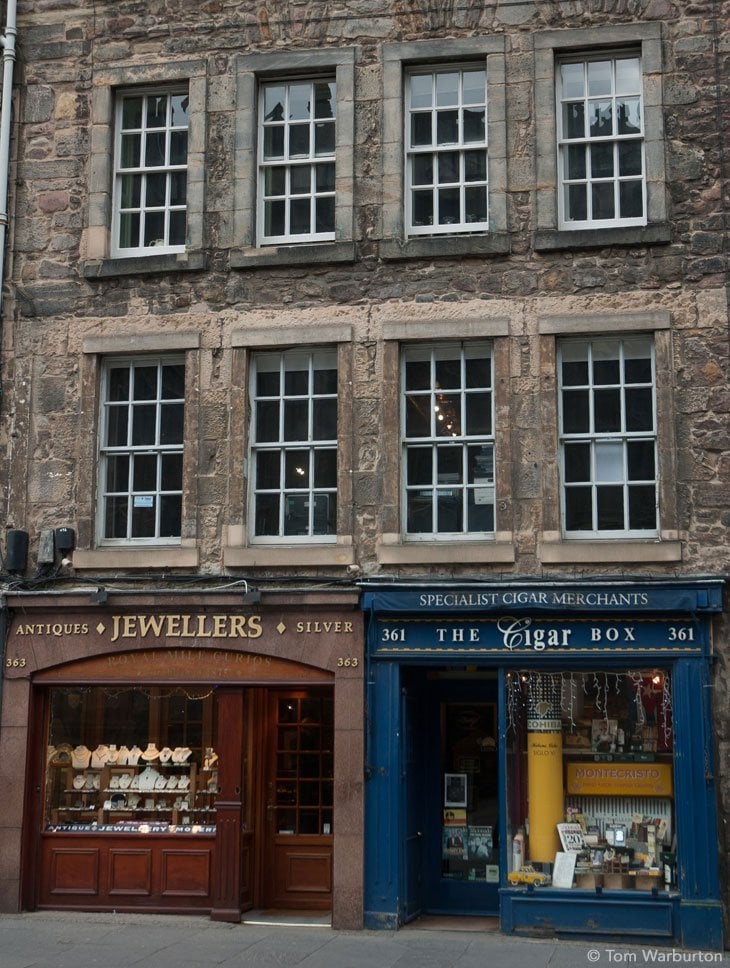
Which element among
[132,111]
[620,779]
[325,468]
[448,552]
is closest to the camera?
[620,779]

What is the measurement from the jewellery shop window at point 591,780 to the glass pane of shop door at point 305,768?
222 cm

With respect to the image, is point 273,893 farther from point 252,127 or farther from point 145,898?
point 252,127

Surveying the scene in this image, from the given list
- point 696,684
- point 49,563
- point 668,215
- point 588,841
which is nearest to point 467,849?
point 588,841

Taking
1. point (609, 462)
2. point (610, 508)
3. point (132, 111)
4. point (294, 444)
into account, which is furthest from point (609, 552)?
point (132, 111)

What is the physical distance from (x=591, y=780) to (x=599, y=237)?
5.50m

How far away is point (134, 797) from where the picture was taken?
13.9 meters

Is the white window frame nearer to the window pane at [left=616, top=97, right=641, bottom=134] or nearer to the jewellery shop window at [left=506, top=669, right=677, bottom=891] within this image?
the jewellery shop window at [left=506, top=669, right=677, bottom=891]

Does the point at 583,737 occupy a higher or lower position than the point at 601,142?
lower

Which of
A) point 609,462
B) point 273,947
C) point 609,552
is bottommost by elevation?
point 273,947

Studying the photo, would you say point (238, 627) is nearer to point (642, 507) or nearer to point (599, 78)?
point (642, 507)

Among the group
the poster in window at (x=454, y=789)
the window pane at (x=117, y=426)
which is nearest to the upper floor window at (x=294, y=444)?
the window pane at (x=117, y=426)

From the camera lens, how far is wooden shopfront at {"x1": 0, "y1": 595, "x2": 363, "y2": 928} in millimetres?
13289

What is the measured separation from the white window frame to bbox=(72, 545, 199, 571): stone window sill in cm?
73

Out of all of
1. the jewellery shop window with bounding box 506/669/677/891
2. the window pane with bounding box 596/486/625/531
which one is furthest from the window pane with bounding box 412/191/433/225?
the jewellery shop window with bounding box 506/669/677/891
